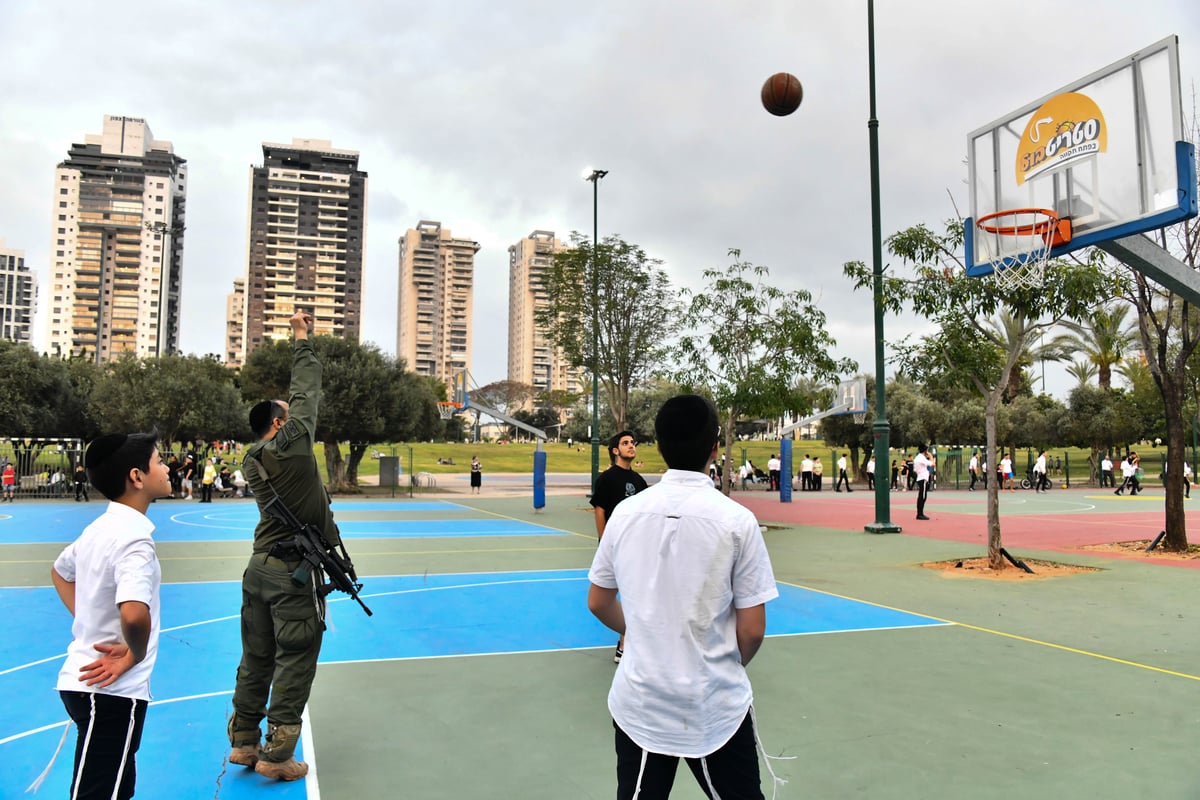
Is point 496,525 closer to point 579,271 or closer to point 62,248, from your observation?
point 579,271

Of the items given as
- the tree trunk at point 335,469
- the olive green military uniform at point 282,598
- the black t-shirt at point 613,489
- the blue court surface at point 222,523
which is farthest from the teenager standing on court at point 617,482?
the tree trunk at point 335,469

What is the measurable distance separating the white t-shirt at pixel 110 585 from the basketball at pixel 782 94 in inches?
537

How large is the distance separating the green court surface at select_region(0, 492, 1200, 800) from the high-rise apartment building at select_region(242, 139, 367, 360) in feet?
529

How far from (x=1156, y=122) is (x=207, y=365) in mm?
38417

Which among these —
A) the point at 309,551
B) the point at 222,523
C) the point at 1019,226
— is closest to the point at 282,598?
the point at 309,551

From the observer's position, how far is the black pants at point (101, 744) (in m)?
2.92

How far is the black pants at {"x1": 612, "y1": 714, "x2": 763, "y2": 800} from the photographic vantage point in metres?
2.53

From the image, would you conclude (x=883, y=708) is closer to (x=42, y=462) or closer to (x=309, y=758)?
(x=309, y=758)

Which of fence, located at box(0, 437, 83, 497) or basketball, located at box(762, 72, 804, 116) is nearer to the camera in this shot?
basketball, located at box(762, 72, 804, 116)

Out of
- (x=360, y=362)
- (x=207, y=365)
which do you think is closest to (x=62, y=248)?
(x=207, y=365)

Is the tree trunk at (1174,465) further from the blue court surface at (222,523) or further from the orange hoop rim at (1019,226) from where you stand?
the blue court surface at (222,523)

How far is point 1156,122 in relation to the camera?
30.1 feet

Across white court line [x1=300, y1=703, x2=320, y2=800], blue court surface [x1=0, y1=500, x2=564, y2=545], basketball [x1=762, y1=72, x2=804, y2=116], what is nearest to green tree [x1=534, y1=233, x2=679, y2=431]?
blue court surface [x1=0, y1=500, x2=564, y2=545]

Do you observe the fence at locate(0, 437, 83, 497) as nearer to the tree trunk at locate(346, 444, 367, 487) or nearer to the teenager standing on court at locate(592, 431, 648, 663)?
the tree trunk at locate(346, 444, 367, 487)
